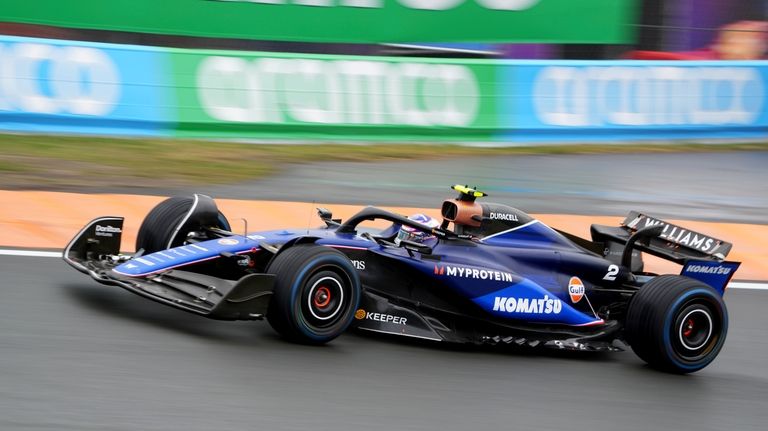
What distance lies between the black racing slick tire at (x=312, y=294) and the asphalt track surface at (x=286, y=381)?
0.14 m

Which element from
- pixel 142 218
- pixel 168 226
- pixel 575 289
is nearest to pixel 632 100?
pixel 142 218

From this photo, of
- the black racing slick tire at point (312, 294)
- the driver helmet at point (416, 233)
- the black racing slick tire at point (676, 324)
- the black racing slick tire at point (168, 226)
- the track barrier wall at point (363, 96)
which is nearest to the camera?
the black racing slick tire at point (312, 294)

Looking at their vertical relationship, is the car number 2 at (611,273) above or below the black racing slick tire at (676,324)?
above

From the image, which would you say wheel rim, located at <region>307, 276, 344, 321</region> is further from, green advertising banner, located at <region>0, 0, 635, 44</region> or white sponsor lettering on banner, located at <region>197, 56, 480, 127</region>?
green advertising banner, located at <region>0, 0, 635, 44</region>

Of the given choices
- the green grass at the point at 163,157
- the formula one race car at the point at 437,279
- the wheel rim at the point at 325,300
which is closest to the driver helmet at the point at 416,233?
the formula one race car at the point at 437,279

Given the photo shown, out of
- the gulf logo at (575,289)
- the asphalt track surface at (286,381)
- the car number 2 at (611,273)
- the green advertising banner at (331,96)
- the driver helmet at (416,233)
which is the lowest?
the asphalt track surface at (286,381)

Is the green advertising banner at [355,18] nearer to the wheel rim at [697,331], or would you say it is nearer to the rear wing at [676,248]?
the rear wing at [676,248]

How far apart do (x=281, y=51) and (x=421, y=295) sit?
26.4ft

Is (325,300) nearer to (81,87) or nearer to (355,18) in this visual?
(81,87)

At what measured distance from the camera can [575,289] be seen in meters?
7.23

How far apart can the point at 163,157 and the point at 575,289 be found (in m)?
6.67

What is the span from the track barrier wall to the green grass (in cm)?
24

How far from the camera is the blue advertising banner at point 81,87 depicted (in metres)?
12.9

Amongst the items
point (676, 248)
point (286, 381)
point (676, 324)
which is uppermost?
point (676, 248)
